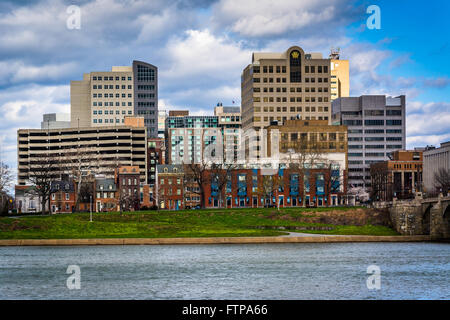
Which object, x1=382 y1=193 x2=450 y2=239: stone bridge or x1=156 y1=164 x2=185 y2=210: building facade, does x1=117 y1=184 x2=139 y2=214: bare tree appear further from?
x1=382 y1=193 x2=450 y2=239: stone bridge

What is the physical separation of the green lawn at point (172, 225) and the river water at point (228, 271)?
7.92 meters

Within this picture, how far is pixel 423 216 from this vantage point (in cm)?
11606

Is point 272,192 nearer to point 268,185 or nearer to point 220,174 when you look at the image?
point 268,185

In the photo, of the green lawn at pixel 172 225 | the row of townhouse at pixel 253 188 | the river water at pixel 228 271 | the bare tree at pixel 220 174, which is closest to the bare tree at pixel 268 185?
the row of townhouse at pixel 253 188

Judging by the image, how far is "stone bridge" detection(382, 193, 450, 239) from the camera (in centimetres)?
11074

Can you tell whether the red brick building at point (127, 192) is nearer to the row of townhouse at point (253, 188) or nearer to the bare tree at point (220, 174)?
the row of townhouse at point (253, 188)

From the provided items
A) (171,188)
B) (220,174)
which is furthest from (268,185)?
(171,188)

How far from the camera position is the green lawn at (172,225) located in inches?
4281

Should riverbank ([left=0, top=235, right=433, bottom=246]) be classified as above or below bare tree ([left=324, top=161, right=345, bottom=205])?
below

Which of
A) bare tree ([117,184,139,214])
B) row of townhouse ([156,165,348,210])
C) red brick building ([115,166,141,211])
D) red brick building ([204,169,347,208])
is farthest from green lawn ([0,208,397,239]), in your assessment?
red brick building ([115,166,141,211])

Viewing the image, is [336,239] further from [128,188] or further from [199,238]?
[128,188]

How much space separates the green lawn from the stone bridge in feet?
8.59

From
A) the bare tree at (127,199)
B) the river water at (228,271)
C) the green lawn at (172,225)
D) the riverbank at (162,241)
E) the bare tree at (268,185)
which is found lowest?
the river water at (228,271)

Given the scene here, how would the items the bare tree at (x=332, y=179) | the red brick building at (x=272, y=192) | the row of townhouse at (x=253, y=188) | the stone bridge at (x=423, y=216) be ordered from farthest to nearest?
the red brick building at (x=272, y=192), the row of townhouse at (x=253, y=188), the bare tree at (x=332, y=179), the stone bridge at (x=423, y=216)
